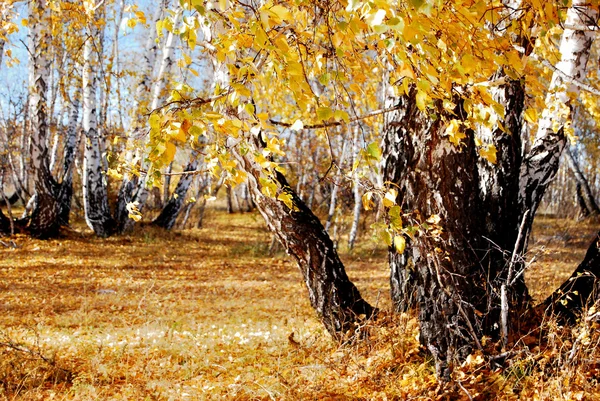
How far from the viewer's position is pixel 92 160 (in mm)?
10961

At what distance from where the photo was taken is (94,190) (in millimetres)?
11164

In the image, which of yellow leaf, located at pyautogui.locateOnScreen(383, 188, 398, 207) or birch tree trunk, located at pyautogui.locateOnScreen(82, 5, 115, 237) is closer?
yellow leaf, located at pyautogui.locateOnScreen(383, 188, 398, 207)

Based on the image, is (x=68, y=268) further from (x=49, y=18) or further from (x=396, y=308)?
(x=396, y=308)

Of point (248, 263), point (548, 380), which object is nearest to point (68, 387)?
point (548, 380)

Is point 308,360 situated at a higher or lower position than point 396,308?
lower

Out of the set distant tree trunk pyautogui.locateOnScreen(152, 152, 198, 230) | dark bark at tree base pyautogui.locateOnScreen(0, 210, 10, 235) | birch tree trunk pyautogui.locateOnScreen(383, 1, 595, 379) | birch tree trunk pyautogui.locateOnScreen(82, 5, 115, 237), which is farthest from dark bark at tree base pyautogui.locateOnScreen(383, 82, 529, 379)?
distant tree trunk pyautogui.locateOnScreen(152, 152, 198, 230)

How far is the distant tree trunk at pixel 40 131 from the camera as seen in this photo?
951 centimetres

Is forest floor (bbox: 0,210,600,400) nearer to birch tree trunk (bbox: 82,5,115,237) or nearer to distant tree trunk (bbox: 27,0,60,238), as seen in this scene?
distant tree trunk (bbox: 27,0,60,238)

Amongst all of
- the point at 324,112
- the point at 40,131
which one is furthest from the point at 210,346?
the point at 40,131

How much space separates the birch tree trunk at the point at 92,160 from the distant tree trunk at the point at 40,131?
73cm

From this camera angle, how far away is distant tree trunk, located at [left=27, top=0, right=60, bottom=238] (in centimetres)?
951

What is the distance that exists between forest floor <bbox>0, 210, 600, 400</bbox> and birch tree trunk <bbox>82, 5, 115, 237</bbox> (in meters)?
2.20

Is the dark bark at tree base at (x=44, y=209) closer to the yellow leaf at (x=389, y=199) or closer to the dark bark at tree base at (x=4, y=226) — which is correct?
the dark bark at tree base at (x=4, y=226)

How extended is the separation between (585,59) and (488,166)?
1323 mm
